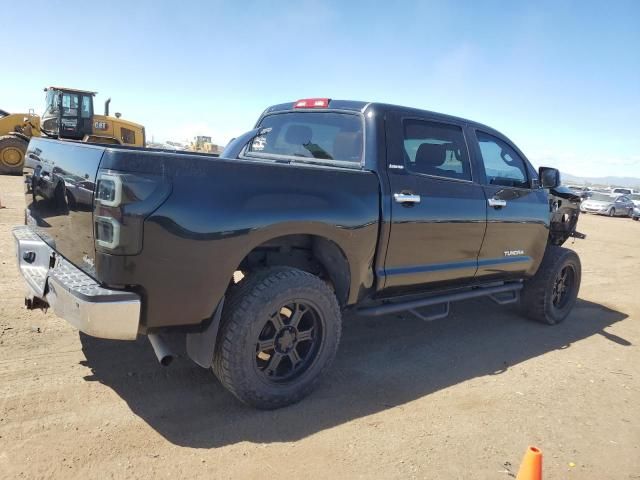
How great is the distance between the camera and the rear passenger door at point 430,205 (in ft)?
11.9

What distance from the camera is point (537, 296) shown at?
5395mm

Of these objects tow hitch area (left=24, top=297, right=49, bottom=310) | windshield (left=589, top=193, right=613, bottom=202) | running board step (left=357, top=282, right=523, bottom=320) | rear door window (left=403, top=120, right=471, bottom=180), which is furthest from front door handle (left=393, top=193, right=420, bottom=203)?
windshield (left=589, top=193, right=613, bottom=202)

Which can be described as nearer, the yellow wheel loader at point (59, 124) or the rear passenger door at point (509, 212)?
the rear passenger door at point (509, 212)

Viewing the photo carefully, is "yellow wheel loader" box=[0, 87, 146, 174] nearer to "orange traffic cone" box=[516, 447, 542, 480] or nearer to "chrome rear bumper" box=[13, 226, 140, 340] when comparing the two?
"chrome rear bumper" box=[13, 226, 140, 340]

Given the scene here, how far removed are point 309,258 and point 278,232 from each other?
0.71 m

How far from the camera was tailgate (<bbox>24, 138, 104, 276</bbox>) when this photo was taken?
2586 millimetres

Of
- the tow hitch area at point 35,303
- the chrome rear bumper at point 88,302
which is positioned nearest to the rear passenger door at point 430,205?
the chrome rear bumper at point 88,302

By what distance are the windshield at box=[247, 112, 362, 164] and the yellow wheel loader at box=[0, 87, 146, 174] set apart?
13.4 meters

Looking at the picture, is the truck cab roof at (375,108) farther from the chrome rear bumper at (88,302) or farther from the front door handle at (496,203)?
the chrome rear bumper at (88,302)

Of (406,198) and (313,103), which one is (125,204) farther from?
(313,103)

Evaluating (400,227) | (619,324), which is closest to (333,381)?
(400,227)

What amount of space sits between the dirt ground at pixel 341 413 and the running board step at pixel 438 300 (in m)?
0.48

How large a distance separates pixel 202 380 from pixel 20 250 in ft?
4.91

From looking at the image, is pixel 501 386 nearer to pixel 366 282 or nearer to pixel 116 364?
pixel 366 282
